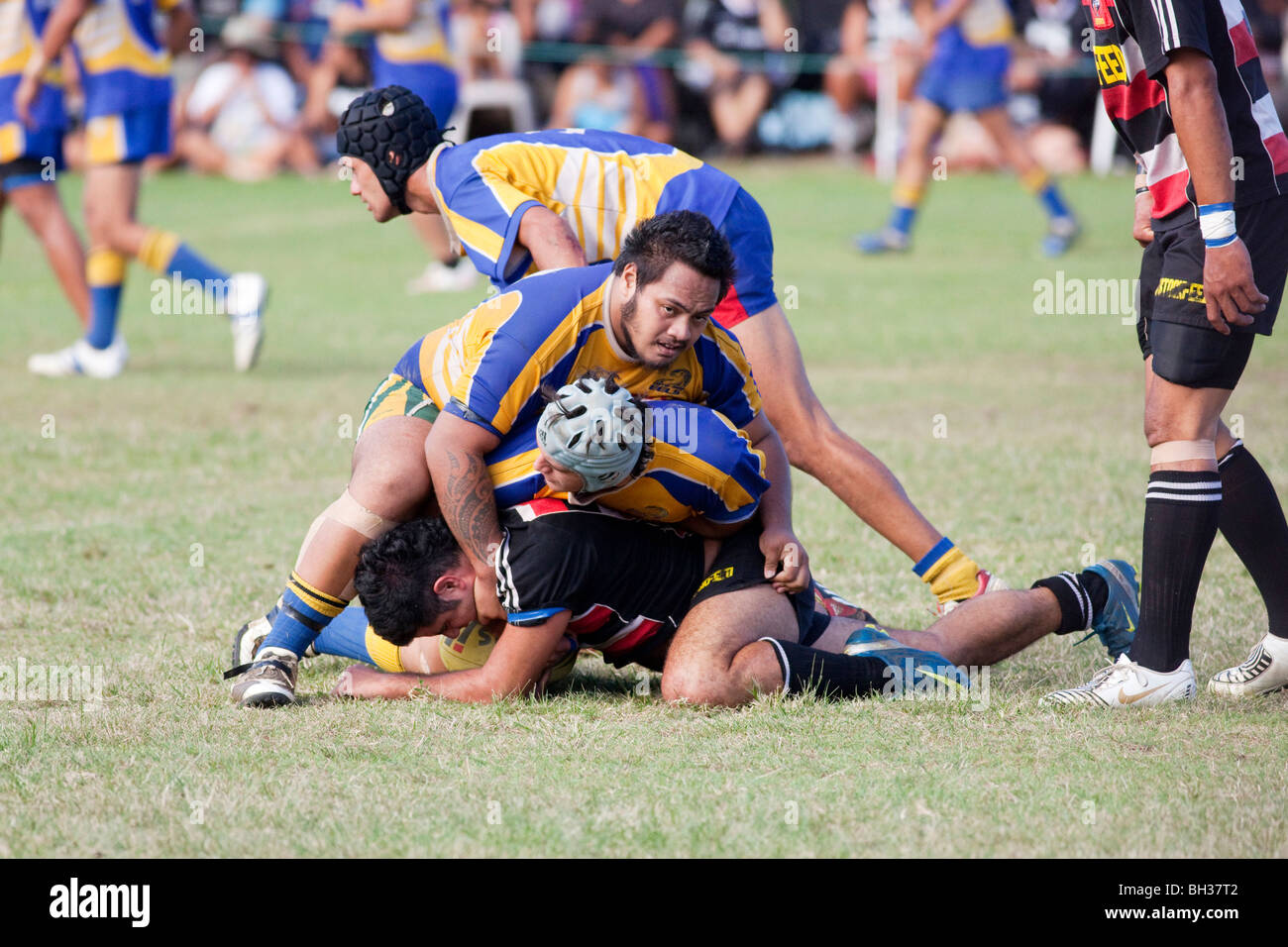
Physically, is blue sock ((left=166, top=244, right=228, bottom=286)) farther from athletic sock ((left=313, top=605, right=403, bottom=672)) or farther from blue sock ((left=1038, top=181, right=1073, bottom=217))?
blue sock ((left=1038, top=181, right=1073, bottom=217))

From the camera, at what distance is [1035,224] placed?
15.2m

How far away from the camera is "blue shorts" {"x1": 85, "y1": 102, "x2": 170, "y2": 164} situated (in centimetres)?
851

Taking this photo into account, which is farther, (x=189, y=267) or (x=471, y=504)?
(x=189, y=267)

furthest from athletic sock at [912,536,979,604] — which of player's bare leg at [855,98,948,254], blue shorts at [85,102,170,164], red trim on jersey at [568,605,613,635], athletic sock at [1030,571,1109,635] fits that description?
player's bare leg at [855,98,948,254]

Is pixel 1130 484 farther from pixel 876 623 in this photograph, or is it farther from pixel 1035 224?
pixel 1035 224

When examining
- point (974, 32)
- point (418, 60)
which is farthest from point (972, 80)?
point (418, 60)

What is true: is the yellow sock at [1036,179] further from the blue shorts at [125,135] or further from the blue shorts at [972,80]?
the blue shorts at [125,135]

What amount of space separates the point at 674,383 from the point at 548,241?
636 millimetres

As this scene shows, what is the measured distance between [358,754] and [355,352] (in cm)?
646

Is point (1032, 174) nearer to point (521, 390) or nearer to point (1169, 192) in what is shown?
point (1169, 192)

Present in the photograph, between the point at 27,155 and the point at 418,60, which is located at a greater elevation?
the point at 418,60

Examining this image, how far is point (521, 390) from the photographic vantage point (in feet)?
12.6
